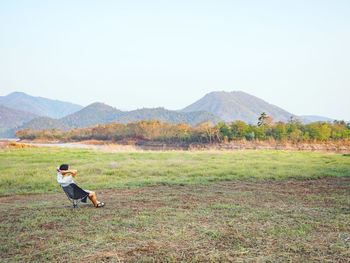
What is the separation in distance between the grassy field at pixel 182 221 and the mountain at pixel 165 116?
3794 inches

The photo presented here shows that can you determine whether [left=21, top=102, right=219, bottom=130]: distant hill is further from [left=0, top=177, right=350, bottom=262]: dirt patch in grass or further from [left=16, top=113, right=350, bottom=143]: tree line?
[left=0, top=177, right=350, bottom=262]: dirt patch in grass

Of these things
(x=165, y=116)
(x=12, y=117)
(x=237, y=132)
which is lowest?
(x=237, y=132)

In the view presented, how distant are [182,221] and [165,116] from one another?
375ft

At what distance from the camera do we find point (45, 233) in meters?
4.58

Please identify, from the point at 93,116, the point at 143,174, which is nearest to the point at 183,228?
the point at 143,174

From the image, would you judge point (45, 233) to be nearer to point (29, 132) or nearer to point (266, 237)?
point (266, 237)

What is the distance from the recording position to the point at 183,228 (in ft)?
15.2

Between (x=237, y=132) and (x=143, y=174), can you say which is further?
(x=237, y=132)

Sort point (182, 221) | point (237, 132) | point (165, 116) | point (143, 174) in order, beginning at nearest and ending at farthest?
1. point (182, 221)
2. point (143, 174)
3. point (237, 132)
4. point (165, 116)

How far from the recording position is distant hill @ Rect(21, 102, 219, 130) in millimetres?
108269

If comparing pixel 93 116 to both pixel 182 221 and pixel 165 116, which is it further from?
pixel 182 221

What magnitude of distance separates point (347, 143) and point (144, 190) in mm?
33093

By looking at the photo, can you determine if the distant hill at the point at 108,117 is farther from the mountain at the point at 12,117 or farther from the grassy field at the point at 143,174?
the grassy field at the point at 143,174

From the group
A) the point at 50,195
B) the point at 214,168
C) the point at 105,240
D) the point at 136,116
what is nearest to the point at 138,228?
the point at 105,240
